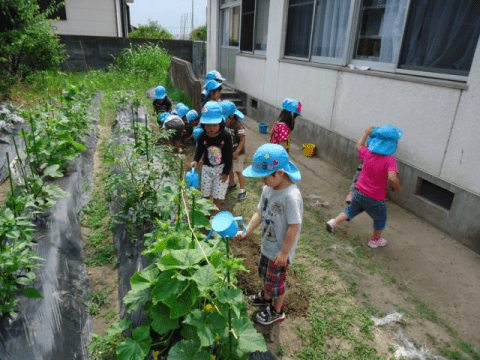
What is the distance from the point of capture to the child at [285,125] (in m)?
4.08

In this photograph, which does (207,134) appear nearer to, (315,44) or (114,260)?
(114,260)

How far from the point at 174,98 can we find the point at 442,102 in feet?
27.1

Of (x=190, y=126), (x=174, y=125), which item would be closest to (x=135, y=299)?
(x=174, y=125)

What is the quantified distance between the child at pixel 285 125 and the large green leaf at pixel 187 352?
2.87m

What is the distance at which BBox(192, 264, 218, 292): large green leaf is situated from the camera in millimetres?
1621

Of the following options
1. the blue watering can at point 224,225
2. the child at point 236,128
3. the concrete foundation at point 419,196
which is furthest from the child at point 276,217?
the concrete foundation at point 419,196

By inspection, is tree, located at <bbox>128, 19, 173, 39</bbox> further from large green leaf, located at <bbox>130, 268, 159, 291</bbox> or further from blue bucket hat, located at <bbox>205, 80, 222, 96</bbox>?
large green leaf, located at <bbox>130, 268, 159, 291</bbox>

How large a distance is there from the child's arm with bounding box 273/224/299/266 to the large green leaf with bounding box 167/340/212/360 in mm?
794

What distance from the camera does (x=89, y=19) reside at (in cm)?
1655

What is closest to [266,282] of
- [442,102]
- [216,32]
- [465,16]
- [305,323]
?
[305,323]

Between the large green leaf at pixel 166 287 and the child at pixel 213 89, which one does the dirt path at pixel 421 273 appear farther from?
the child at pixel 213 89

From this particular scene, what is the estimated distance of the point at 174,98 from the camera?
409 inches

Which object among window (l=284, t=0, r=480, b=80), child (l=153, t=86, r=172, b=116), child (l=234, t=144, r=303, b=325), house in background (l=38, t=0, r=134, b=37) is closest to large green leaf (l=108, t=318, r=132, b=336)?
child (l=234, t=144, r=303, b=325)

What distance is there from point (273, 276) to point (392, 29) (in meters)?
4.48
